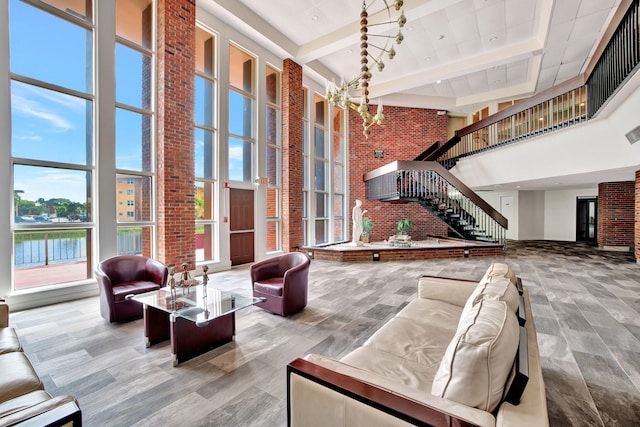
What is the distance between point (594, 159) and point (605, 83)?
1.77 meters

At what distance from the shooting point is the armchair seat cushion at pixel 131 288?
346cm

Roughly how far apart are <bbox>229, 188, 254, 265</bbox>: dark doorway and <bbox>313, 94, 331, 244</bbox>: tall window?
10.0ft

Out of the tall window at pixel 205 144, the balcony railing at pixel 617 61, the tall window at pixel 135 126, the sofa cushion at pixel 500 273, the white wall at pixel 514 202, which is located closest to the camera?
the sofa cushion at pixel 500 273

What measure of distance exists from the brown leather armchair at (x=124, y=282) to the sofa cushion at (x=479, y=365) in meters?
3.66

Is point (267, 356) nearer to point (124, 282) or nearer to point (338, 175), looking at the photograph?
point (124, 282)

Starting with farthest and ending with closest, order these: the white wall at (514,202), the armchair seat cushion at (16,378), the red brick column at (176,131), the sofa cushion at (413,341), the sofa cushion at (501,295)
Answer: the white wall at (514,202), the red brick column at (176,131), the sofa cushion at (413,341), the sofa cushion at (501,295), the armchair seat cushion at (16,378)

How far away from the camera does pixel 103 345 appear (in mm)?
2947

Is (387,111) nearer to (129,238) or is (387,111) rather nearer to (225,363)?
(129,238)

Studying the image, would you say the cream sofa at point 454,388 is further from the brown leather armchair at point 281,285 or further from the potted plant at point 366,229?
the potted plant at point 366,229

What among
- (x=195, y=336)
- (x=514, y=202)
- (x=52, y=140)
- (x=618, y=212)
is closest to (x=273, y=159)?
Result: (x=52, y=140)

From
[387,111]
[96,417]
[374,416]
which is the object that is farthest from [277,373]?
[387,111]

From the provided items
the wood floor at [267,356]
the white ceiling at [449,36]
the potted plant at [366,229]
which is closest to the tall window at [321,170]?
the white ceiling at [449,36]

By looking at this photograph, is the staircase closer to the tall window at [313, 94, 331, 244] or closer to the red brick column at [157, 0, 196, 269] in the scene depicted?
the tall window at [313, 94, 331, 244]

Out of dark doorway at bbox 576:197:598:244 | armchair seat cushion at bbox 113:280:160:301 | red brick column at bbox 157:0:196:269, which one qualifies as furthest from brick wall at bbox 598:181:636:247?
armchair seat cushion at bbox 113:280:160:301
